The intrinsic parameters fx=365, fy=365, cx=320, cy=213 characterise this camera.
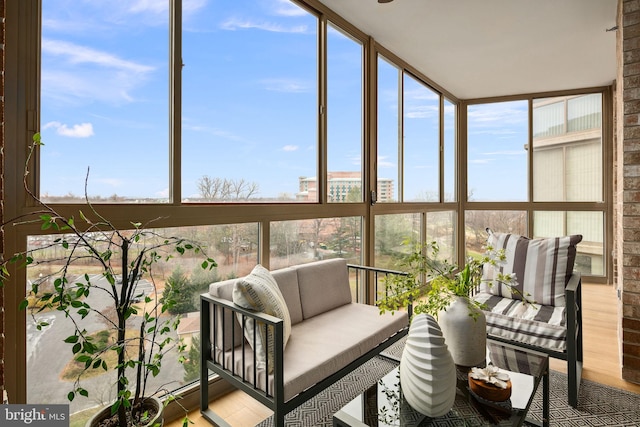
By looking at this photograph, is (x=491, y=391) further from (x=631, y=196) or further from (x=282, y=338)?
(x=631, y=196)

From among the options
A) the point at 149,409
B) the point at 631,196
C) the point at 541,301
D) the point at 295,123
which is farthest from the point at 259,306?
the point at 631,196

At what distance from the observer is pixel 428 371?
4.33 feet

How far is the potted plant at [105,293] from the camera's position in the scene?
1174 millimetres

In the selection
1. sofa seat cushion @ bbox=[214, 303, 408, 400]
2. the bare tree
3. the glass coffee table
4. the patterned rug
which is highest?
the bare tree

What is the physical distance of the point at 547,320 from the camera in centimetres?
239

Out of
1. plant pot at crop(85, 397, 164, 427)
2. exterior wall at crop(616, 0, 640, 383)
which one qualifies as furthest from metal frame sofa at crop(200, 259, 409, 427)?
exterior wall at crop(616, 0, 640, 383)

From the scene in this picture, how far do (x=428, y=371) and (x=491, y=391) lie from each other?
363mm

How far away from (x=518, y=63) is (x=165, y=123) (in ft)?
13.4

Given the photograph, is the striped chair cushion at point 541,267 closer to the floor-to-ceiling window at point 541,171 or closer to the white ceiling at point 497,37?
the white ceiling at point 497,37

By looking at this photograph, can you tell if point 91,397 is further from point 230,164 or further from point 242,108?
point 242,108

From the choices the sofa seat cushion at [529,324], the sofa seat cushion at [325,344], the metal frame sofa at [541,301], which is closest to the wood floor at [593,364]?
the metal frame sofa at [541,301]

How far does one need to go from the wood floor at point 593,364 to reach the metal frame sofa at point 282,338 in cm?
11

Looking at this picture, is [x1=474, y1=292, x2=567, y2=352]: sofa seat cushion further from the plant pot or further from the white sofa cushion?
the plant pot

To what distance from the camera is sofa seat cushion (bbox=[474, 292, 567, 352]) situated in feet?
7.41
